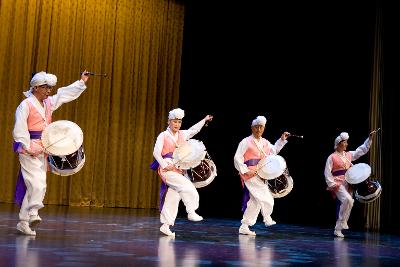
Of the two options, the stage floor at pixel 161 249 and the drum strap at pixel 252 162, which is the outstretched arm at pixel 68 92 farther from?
the drum strap at pixel 252 162

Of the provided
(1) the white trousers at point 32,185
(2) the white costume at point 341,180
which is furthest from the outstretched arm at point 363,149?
(1) the white trousers at point 32,185

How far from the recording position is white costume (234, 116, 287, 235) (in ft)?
21.7

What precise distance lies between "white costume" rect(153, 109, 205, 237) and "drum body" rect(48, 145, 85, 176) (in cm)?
107

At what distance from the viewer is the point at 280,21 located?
35.3 ft

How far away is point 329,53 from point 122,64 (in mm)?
3912

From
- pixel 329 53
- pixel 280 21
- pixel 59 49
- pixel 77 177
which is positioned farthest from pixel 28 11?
pixel 329 53

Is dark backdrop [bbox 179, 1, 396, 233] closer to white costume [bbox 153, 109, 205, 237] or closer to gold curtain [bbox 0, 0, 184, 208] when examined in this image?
gold curtain [bbox 0, 0, 184, 208]

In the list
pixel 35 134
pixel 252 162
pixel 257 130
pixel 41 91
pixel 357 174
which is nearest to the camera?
pixel 35 134

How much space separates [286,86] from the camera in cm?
1052

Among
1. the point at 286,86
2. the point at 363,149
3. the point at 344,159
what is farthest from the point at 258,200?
the point at 286,86

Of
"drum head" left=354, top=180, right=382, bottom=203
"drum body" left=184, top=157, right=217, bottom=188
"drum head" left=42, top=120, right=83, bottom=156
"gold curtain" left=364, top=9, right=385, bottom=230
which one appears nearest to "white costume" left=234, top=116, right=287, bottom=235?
"drum body" left=184, top=157, right=217, bottom=188

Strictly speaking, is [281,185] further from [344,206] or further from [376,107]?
[376,107]

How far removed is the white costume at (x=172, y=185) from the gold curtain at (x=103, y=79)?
15.8ft

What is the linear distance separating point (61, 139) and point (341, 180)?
13.0 ft
